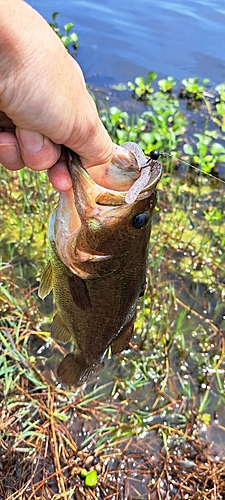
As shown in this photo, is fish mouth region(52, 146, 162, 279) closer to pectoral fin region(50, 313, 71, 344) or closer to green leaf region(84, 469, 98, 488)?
pectoral fin region(50, 313, 71, 344)

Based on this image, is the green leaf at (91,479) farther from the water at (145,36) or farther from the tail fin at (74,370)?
Answer: the water at (145,36)

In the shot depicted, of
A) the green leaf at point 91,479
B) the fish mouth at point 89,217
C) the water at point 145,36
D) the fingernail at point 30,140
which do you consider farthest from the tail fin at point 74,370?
the water at point 145,36

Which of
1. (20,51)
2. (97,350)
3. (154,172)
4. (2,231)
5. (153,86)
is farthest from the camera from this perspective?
(153,86)

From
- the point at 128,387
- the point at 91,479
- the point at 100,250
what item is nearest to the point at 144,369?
the point at 128,387

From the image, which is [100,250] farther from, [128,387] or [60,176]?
[128,387]

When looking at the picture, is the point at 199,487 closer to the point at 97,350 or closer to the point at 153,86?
the point at 97,350

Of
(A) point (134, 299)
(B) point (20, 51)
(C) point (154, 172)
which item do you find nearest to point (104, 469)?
Result: (A) point (134, 299)
